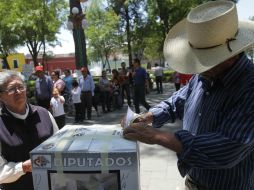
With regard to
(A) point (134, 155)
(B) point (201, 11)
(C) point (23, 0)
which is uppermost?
(C) point (23, 0)

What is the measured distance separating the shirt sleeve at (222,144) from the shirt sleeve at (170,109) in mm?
799

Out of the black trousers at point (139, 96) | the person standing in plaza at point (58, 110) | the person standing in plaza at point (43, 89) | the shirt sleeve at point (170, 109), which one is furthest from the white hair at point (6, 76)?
the black trousers at point (139, 96)

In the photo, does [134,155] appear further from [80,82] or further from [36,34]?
[36,34]

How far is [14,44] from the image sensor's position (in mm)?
31297

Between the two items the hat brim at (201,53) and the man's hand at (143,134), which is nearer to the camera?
the man's hand at (143,134)

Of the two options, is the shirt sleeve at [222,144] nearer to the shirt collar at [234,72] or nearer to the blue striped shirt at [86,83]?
the shirt collar at [234,72]

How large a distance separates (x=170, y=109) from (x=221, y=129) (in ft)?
2.76

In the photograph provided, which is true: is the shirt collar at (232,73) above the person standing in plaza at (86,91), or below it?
above

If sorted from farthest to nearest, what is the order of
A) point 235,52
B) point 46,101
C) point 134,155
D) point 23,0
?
point 23,0 → point 46,101 → point 235,52 → point 134,155

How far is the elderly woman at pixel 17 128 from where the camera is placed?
9.44ft

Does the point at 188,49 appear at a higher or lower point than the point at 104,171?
higher

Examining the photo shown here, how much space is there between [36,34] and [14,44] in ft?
8.95

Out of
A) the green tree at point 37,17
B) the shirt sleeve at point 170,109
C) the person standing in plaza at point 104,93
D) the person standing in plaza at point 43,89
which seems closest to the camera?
the shirt sleeve at point 170,109

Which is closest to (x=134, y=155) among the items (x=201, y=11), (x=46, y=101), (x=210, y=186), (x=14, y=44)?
(x=210, y=186)
